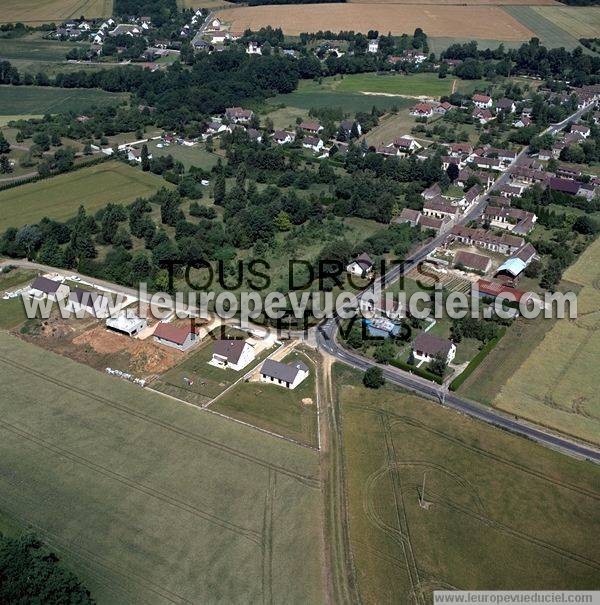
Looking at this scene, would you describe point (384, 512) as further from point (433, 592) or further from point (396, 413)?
point (396, 413)

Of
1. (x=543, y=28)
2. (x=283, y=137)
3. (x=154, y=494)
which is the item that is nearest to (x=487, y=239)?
(x=283, y=137)

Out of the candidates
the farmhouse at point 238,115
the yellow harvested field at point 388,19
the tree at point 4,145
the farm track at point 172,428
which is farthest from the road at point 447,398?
the yellow harvested field at point 388,19

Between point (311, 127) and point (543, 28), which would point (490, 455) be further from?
point (543, 28)

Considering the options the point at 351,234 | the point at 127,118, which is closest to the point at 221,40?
the point at 127,118

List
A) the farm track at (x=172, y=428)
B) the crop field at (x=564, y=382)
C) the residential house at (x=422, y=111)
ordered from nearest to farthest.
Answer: the farm track at (x=172, y=428) → the crop field at (x=564, y=382) → the residential house at (x=422, y=111)

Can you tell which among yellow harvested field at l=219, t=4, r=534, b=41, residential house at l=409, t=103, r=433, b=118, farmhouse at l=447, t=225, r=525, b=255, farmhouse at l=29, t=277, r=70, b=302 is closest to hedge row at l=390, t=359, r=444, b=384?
farmhouse at l=447, t=225, r=525, b=255

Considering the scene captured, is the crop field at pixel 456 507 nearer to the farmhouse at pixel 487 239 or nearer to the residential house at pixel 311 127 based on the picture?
the farmhouse at pixel 487 239
